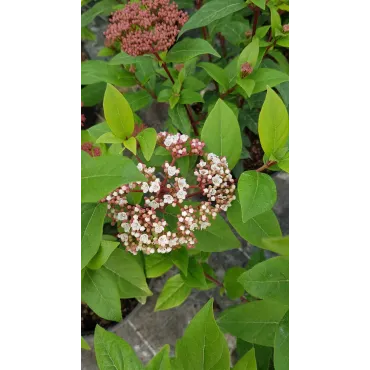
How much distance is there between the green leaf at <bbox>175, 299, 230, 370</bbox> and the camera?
0.53 meters

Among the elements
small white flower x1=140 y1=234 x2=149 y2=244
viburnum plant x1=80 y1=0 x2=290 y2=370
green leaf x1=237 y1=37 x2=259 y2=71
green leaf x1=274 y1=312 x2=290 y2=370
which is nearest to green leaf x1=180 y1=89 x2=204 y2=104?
viburnum plant x1=80 y1=0 x2=290 y2=370

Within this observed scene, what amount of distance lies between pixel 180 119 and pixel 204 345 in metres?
0.48

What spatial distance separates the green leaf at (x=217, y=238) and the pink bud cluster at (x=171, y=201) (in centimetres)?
7

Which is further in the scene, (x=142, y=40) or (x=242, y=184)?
(x=142, y=40)

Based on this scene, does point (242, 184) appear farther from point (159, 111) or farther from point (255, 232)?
point (159, 111)

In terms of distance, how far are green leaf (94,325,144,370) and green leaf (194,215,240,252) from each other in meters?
0.23

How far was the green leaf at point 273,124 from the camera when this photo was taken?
0.57m

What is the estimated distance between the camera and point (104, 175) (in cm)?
55

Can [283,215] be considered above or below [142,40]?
below

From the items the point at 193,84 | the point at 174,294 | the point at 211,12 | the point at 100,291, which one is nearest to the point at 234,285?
the point at 174,294

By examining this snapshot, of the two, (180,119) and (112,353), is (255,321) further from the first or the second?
(180,119)

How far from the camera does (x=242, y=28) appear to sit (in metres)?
0.97
